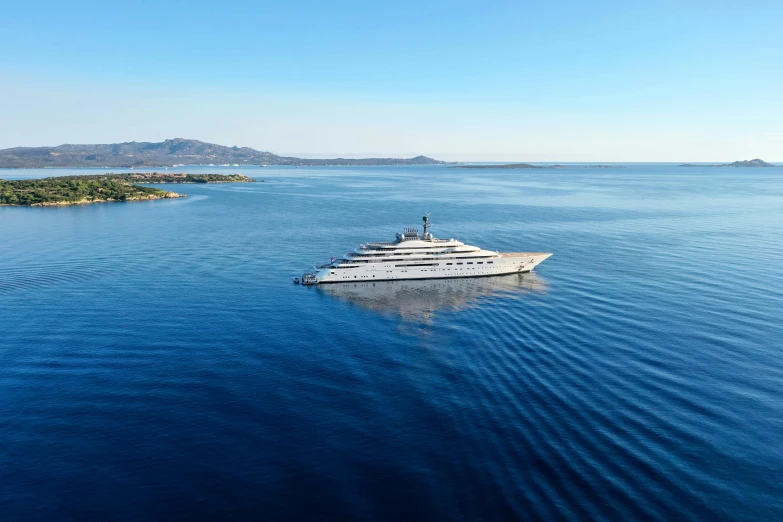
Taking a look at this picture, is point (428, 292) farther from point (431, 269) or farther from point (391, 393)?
point (391, 393)

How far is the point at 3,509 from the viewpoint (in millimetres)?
27406

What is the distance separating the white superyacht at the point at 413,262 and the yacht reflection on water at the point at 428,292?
3.86ft

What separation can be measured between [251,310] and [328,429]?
30.0m

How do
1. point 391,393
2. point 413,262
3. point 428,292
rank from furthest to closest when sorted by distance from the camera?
point 413,262, point 428,292, point 391,393

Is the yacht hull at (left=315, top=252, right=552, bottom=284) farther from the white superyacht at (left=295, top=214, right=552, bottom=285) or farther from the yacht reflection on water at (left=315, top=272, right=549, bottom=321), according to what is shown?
the yacht reflection on water at (left=315, top=272, right=549, bottom=321)

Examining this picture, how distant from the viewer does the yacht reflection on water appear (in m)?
64.9

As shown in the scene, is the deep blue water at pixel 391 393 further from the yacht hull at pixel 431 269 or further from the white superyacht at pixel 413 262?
the white superyacht at pixel 413 262

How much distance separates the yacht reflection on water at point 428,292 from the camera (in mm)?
64875

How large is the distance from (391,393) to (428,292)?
33.9 metres

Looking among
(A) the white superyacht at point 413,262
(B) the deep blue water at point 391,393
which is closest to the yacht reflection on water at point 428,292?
(B) the deep blue water at point 391,393

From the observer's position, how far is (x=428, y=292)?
72.8 metres

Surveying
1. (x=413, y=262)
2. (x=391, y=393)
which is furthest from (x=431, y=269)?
(x=391, y=393)

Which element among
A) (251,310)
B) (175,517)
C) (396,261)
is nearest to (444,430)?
(175,517)

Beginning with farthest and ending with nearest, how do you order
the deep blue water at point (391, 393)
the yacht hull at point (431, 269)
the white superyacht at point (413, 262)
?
the white superyacht at point (413, 262) < the yacht hull at point (431, 269) < the deep blue water at point (391, 393)
